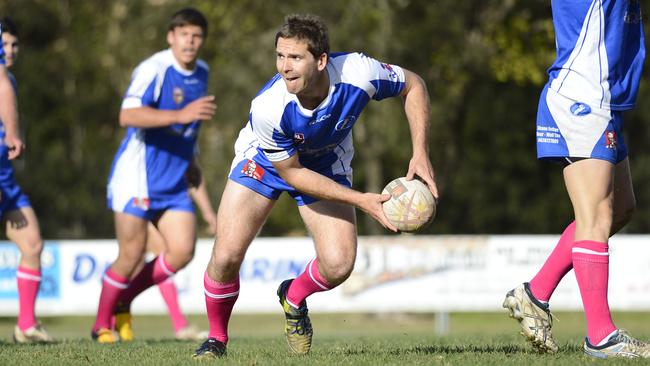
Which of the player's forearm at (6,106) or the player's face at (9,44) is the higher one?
the player's face at (9,44)

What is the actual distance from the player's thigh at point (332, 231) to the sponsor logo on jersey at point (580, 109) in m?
1.61

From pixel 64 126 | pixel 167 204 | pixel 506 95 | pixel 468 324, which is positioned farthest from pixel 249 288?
pixel 64 126

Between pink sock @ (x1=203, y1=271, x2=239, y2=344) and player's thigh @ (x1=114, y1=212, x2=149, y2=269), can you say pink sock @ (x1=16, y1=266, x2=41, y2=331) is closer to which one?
player's thigh @ (x1=114, y1=212, x2=149, y2=269)

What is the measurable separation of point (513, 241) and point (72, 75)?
27.1 m

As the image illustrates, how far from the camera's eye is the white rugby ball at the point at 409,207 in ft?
20.3

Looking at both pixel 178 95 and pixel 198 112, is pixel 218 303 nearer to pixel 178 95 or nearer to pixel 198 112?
pixel 198 112

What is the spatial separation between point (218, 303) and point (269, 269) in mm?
9975

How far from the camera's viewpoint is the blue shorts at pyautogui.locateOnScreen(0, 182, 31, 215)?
31.5 ft

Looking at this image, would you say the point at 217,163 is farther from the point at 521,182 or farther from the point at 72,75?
the point at 72,75

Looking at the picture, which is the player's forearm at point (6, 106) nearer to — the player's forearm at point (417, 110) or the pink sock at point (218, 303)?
the pink sock at point (218, 303)

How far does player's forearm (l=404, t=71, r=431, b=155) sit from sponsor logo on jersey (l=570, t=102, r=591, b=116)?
36.2 inches

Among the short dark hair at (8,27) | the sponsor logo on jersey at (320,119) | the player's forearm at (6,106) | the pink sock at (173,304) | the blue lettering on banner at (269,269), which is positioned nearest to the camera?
the sponsor logo on jersey at (320,119)

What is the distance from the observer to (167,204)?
10039 millimetres

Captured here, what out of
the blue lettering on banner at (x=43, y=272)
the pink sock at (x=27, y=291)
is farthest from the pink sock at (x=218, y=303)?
the blue lettering on banner at (x=43, y=272)
